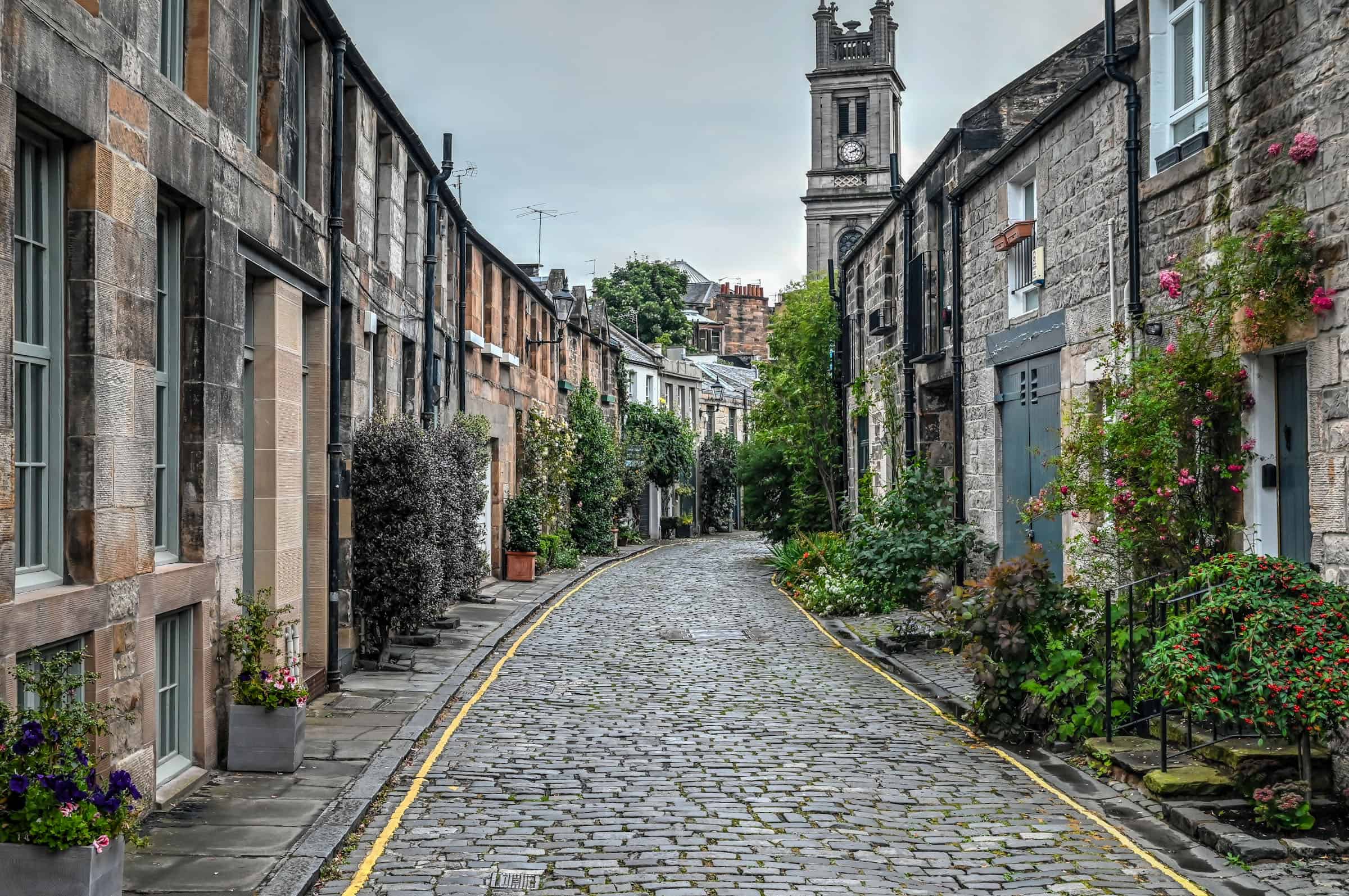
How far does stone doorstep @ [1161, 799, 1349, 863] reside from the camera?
644 centimetres

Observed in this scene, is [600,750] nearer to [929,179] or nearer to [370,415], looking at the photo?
Result: [370,415]

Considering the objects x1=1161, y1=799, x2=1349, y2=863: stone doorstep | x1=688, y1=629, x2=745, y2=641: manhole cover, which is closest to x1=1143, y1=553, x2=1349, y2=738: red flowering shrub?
x1=1161, y1=799, x2=1349, y2=863: stone doorstep

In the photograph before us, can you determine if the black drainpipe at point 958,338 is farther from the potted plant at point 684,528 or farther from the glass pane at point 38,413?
the potted plant at point 684,528

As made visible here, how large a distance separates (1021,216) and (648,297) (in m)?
56.8

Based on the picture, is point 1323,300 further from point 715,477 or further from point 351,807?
point 715,477

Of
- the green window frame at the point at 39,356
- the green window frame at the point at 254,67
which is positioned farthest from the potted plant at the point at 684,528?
the green window frame at the point at 39,356

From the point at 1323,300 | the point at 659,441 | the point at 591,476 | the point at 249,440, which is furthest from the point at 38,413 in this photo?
the point at 659,441

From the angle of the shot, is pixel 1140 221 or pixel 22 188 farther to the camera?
pixel 1140 221

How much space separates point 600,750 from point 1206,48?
23.0 feet

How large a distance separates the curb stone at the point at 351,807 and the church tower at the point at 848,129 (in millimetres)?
55012

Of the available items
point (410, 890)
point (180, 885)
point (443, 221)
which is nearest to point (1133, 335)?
point (410, 890)

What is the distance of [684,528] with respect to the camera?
52.1 meters

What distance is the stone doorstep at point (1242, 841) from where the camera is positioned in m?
6.44

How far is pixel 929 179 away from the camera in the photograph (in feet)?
60.4
